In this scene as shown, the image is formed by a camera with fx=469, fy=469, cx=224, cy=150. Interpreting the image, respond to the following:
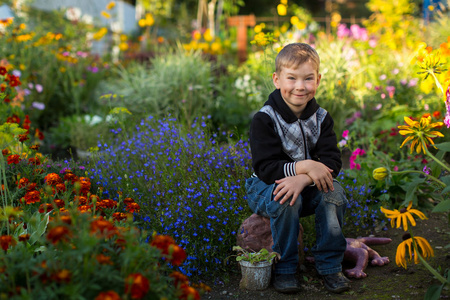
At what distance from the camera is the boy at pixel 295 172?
93.8 inches

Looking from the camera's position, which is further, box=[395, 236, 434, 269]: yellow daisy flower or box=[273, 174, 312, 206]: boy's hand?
box=[273, 174, 312, 206]: boy's hand

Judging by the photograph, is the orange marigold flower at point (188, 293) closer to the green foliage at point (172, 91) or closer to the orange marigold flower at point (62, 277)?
the orange marigold flower at point (62, 277)

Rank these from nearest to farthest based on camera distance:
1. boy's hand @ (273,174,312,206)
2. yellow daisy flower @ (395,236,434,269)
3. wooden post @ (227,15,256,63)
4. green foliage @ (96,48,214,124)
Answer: yellow daisy flower @ (395,236,434,269) < boy's hand @ (273,174,312,206) < green foliage @ (96,48,214,124) < wooden post @ (227,15,256,63)

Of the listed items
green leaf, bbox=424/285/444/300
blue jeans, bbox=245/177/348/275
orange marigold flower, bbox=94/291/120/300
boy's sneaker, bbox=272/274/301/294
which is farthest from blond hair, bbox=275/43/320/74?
orange marigold flower, bbox=94/291/120/300

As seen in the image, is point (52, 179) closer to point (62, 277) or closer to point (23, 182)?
point (23, 182)

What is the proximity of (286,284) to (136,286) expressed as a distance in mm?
1185

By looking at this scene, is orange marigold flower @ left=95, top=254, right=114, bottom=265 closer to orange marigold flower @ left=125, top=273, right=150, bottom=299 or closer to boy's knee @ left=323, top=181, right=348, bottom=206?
orange marigold flower @ left=125, top=273, right=150, bottom=299

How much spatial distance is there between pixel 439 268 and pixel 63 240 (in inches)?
73.9

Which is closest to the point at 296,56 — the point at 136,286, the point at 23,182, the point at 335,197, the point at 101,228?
the point at 335,197

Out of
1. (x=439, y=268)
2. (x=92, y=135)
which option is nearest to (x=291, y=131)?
(x=439, y=268)

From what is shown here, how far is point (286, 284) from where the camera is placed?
2.39 metres

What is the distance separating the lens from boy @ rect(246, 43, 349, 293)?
93.8 inches

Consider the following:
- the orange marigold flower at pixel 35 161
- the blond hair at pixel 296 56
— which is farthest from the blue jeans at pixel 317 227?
the orange marigold flower at pixel 35 161

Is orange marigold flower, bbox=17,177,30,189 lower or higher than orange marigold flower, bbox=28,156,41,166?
lower
